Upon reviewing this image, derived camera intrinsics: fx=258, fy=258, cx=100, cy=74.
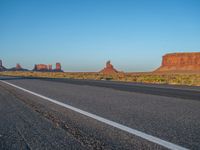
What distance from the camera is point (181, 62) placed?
14250cm

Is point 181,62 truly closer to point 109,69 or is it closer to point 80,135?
point 109,69

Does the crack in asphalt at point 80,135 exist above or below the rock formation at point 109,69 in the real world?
below

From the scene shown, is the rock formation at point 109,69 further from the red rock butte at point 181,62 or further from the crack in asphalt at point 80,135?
the crack in asphalt at point 80,135

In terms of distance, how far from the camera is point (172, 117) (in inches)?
211

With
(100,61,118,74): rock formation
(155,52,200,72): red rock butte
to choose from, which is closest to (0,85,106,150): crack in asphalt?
(155,52,200,72): red rock butte

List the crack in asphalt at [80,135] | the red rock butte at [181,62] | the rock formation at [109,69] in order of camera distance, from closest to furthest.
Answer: the crack in asphalt at [80,135] < the red rock butte at [181,62] < the rock formation at [109,69]

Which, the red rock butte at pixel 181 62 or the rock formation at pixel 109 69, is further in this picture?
the rock formation at pixel 109 69

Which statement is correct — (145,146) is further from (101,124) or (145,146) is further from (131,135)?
(101,124)

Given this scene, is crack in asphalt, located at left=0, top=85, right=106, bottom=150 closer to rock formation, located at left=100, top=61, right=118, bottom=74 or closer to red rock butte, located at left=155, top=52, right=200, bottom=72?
red rock butte, located at left=155, top=52, right=200, bottom=72

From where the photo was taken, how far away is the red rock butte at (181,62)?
13600 centimetres

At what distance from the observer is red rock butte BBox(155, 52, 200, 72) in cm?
13600

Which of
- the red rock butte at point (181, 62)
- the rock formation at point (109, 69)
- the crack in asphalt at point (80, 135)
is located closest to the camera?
the crack in asphalt at point (80, 135)

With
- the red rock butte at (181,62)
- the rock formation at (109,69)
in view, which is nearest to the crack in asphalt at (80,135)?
the red rock butte at (181,62)

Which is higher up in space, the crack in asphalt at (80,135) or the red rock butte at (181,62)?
the red rock butte at (181,62)
